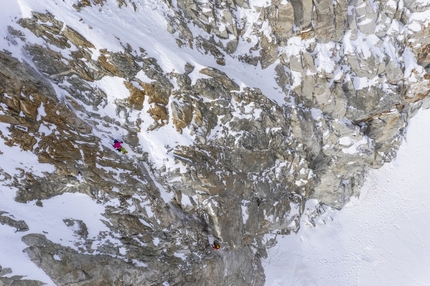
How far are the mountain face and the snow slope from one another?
3.69 ft

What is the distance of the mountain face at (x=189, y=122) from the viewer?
11.8 meters

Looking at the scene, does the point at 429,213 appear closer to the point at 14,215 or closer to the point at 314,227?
the point at 314,227

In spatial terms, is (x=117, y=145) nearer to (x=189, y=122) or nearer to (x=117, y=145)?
(x=117, y=145)

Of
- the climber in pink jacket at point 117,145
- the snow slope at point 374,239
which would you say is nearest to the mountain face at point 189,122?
the climber in pink jacket at point 117,145

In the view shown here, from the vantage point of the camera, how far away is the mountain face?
38.7ft

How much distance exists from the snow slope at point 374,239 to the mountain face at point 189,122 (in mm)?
1123

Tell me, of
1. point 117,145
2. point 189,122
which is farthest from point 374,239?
point 117,145

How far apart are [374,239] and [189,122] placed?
15.7 m

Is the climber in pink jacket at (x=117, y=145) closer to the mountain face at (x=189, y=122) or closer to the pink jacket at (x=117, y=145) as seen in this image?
the pink jacket at (x=117, y=145)

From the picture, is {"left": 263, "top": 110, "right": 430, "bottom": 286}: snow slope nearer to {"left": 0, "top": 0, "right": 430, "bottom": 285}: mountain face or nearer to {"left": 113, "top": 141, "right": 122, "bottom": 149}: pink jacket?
{"left": 0, "top": 0, "right": 430, "bottom": 285}: mountain face

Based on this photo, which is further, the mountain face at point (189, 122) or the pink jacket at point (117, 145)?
the pink jacket at point (117, 145)

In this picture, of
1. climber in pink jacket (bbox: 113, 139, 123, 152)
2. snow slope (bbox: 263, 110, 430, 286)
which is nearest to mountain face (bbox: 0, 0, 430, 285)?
climber in pink jacket (bbox: 113, 139, 123, 152)

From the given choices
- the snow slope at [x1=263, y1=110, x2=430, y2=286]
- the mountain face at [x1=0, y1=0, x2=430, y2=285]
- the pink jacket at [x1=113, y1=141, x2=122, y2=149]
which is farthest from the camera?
the snow slope at [x1=263, y1=110, x2=430, y2=286]

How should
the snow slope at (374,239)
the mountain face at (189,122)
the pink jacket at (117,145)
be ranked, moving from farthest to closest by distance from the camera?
the snow slope at (374,239), the pink jacket at (117,145), the mountain face at (189,122)
